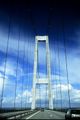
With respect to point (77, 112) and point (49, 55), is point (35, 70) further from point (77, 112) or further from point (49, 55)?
point (77, 112)

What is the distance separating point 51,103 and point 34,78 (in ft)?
25.7

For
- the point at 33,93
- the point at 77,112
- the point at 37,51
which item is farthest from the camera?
the point at 37,51

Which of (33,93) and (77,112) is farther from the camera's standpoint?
(33,93)

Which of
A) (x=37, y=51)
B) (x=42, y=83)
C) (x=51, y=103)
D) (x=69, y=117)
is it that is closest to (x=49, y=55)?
(x=37, y=51)

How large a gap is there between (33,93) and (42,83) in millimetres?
3025

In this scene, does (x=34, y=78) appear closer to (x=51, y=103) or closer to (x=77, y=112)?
(x=51, y=103)

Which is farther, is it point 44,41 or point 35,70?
point 44,41

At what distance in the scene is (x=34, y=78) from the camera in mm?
59719

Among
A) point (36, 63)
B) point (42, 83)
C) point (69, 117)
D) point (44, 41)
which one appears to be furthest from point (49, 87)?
point (69, 117)

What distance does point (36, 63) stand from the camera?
61.4 meters

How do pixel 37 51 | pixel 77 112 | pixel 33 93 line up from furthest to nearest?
pixel 37 51 < pixel 33 93 < pixel 77 112

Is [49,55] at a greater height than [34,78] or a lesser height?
greater

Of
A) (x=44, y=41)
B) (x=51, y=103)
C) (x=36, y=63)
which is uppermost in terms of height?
(x=44, y=41)

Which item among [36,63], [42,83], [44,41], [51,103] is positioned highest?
[44,41]
